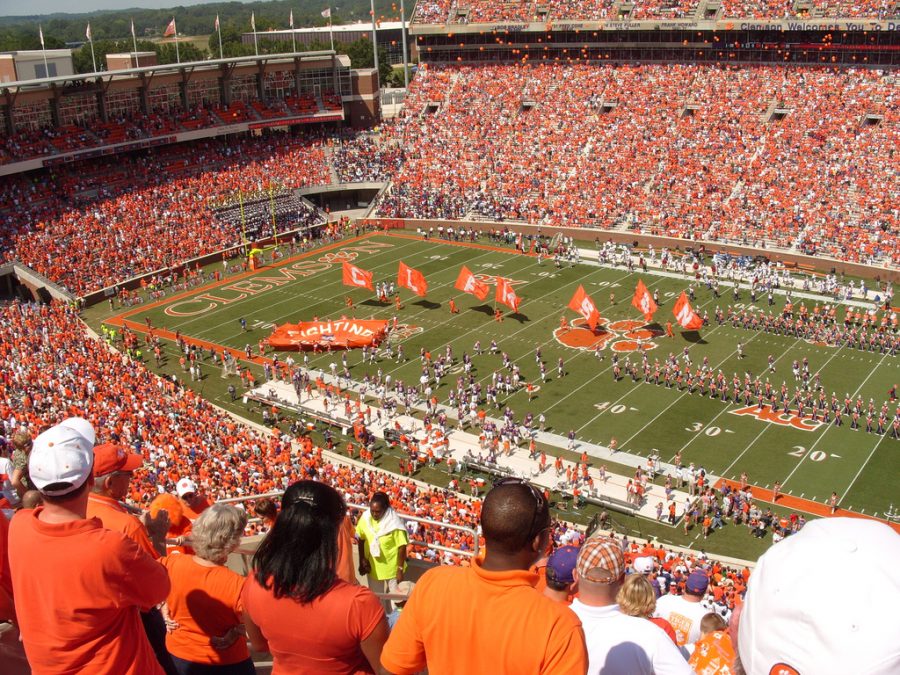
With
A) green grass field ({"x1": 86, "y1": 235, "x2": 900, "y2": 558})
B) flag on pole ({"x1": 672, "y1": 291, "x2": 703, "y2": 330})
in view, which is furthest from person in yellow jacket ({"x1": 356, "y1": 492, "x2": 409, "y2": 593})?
flag on pole ({"x1": 672, "y1": 291, "x2": 703, "y2": 330})

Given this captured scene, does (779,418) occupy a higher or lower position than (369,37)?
lower

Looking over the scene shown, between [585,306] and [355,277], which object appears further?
[355,277]

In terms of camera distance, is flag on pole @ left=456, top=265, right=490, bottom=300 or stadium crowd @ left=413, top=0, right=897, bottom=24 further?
stadium crowd @ left=413, top=0, right=897, bottom=24

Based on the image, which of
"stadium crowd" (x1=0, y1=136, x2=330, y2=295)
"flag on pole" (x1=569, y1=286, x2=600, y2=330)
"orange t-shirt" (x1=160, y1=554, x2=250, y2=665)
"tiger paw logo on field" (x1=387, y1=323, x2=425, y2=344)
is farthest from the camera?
"stadium crowd" (x1=0, y1=136, x2=330, y2=295)

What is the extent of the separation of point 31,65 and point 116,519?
67508mm

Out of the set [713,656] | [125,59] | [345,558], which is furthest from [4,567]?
[125,59]

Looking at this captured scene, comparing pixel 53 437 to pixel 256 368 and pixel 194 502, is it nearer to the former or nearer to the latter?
pixel 194 502

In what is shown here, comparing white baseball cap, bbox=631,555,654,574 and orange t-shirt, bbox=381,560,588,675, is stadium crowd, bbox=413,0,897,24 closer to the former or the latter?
white baseball cap, bbox=631,555,654,574

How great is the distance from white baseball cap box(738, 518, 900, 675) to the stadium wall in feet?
142

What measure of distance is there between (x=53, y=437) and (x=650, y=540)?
805 inches

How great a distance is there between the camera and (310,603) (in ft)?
13.6

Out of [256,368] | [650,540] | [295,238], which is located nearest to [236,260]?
[295,238]

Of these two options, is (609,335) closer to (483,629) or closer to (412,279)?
(412,279)

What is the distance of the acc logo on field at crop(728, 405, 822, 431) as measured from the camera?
28516 millimetres
